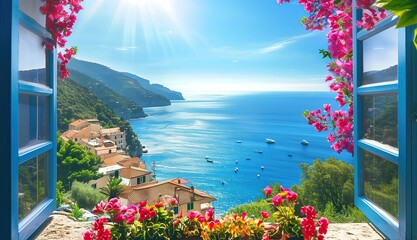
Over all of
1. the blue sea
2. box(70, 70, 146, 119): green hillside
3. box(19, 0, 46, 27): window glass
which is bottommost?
the blue sea

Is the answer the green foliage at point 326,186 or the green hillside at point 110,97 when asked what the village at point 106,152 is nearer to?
the green foliage at point 326,186

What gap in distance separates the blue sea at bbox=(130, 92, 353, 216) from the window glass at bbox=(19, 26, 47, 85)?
18282mm

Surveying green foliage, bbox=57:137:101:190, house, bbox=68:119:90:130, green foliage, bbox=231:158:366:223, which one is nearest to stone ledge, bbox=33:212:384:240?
green foliage, bbox=231:158:366:223

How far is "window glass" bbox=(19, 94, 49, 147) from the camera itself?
133cm

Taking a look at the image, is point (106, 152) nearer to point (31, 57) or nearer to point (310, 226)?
point (31, 57)

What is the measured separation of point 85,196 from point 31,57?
769cm

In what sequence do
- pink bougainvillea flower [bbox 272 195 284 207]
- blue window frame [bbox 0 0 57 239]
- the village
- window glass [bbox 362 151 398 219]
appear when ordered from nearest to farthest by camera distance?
blue window frame [bbox 0 0 57 239] → window glass [bbox 362 151 398 219] → pink bougainvillea flower [bbox 272 195 284 207] → the village

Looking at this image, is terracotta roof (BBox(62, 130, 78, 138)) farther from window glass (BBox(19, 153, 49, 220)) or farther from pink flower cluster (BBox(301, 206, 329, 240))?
pink flower cluster (BBox(301, 206, 329, 240))

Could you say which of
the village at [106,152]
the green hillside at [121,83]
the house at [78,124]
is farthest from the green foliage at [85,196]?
the green hillside at [121,83]

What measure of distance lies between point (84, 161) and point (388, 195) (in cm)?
1095

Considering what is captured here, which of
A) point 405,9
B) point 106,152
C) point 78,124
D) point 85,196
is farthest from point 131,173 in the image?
point 405,9

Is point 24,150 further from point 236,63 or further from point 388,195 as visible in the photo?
point 236,63

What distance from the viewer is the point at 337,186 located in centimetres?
630

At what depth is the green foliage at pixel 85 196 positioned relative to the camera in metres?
8.16
